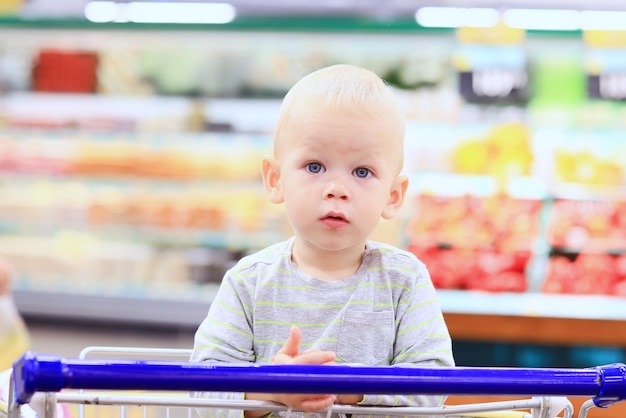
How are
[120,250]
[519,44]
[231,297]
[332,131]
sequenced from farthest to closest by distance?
[120,250]
[519,44]
[231,297]
[332,131]

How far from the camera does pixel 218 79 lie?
4.99 meters

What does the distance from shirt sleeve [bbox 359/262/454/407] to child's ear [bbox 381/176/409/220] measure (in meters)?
0.12

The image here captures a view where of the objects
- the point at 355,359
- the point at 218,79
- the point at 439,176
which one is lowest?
the point at 355,359

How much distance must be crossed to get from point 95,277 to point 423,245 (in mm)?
1934

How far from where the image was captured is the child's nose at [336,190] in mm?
1409

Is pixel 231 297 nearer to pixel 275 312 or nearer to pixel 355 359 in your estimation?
pixel 275 312

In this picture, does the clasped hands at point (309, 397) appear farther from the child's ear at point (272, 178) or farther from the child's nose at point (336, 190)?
the child's ear at point (272, 178)

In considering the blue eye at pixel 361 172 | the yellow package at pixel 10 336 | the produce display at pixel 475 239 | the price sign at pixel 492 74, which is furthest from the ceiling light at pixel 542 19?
the blue eye at pixel 361 172

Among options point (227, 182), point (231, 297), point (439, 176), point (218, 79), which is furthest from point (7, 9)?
point (231, 297)

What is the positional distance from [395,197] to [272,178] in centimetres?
22

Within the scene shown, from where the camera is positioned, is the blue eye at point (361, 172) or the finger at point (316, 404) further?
the blue eye at point (361, 172)

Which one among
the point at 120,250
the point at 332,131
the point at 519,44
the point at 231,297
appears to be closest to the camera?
the point at 332,131

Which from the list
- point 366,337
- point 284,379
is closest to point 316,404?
point 284,379

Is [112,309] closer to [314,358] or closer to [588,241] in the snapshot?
[588,241]
